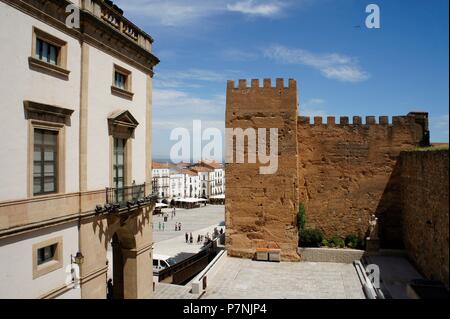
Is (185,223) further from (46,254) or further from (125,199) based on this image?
(46,254)

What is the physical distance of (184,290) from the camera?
1372 cm

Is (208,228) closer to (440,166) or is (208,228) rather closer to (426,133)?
(426,133)

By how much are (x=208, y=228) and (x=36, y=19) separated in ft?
90.4

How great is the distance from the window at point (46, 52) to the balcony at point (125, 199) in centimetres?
363

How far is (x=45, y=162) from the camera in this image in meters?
8.39

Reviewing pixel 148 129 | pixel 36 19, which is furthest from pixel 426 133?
pixel 36 19

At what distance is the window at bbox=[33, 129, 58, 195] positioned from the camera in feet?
26.6

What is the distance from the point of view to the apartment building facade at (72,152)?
7449 mm

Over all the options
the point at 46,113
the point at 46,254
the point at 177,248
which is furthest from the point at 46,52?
the point at 177,248

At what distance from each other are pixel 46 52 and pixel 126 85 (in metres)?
3.51

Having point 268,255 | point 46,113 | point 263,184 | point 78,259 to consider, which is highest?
point 46,113

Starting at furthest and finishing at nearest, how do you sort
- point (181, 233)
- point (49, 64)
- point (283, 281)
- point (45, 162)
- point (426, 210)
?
point (181, 233)
point (283, 281)
point (426, 210)
point (45, 162)
point (49, 64)

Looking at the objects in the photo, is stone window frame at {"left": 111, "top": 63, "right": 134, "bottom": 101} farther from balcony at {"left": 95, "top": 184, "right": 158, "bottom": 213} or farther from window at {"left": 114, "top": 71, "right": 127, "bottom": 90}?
balcony at {"left": 95, "top": 184, "right": 158, "bottom": 213}

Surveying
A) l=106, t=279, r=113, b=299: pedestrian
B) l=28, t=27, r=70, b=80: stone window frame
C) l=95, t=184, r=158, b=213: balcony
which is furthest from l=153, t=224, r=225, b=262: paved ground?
l=28, t=27, r=70, b=80: stone window frame
